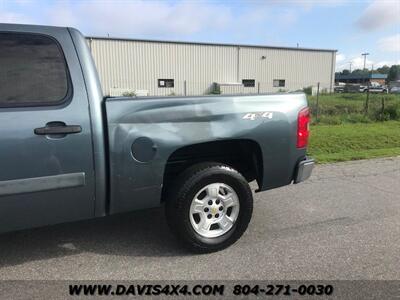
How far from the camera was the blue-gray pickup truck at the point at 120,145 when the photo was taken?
305 centimetres

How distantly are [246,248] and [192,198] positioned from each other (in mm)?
740

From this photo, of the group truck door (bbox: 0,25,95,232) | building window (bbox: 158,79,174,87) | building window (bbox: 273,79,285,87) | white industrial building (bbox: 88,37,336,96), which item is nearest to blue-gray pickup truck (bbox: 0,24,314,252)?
truck door (bbox: 0,25,95,232)

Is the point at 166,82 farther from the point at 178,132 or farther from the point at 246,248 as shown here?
the point at 178,132

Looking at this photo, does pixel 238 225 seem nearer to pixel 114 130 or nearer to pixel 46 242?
pixel 114 130

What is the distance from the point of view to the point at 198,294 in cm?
310

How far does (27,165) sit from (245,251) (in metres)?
2.02

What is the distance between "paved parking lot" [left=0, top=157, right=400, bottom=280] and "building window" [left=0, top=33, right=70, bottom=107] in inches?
56.0

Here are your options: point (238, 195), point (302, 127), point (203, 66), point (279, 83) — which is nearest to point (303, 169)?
point (302, 127)

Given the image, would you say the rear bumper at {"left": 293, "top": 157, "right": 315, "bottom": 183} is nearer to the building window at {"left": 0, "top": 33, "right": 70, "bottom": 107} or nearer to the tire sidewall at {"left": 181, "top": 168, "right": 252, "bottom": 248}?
the tire sidewall at {"left": 181, "top": 168, "right": 252, "bottom": 248}

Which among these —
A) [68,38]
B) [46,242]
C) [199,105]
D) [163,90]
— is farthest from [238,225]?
[163,90]

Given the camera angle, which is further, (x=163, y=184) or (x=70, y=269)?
(x=163, y=184)

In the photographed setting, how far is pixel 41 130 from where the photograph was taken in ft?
9.94

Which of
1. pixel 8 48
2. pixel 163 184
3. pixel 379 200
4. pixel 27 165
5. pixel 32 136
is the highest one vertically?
pixel 8 48

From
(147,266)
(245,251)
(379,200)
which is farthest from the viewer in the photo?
(379,200)
